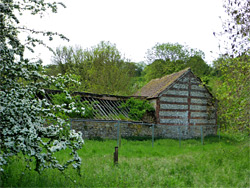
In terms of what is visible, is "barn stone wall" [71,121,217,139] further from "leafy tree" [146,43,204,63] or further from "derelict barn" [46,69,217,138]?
"leafy tree" [146,43,204,63]

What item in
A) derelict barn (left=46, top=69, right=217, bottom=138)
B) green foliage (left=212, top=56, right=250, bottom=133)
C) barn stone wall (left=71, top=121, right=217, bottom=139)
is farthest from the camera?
derelict barn (left=46, top=69, right=217, bottom=138)

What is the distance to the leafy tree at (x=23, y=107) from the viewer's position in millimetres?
5227

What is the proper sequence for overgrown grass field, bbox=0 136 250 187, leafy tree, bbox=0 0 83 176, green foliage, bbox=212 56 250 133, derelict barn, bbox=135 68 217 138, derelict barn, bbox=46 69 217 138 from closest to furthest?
leafy tree, bbox=0 0 83 176 < overgrown grass field, bbox=0 136 250 187 < green foliage, bbox=212 56 250 133 < derelict barn, bbox=46 69 217 138 < derelict barn, bbox=135 68 217 138

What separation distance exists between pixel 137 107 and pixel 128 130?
8.60ft

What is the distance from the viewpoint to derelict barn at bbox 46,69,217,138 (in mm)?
19531

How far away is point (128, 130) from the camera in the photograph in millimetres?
19578

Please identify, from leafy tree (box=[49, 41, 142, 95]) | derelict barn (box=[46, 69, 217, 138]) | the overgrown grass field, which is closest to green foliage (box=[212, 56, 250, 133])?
the overgrown grass field

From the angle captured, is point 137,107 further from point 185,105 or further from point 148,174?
point 148,174

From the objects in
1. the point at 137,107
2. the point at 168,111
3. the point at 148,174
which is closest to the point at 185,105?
the point at 168,111

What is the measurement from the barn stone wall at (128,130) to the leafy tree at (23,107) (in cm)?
1202

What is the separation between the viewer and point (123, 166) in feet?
30.2

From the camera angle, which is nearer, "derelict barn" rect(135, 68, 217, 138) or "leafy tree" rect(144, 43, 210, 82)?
"derelict barn" rect(135, 68, 217, 138)

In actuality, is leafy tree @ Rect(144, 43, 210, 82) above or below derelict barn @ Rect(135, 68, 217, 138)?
above

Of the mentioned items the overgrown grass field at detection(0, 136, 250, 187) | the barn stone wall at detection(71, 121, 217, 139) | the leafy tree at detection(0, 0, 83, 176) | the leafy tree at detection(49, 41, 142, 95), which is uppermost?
the leafy tree at detection(49, 41, 142, 95)
